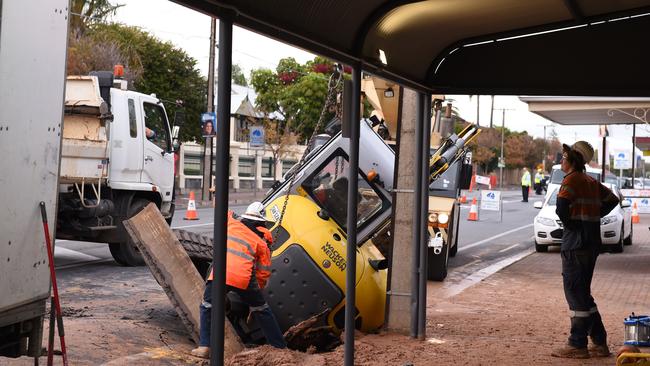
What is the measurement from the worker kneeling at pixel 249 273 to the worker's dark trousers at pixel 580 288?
104 inches

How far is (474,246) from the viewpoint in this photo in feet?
70.9

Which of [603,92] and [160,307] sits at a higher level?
[603,92]

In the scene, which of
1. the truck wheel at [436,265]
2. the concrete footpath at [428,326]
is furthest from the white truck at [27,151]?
the truck wheel at [436,265]

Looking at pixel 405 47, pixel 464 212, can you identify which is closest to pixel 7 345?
pixel 405 47

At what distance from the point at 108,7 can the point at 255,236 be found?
31.9m

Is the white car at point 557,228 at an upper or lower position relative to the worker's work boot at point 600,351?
upper

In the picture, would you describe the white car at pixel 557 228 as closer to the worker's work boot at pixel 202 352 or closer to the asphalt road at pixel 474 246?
the asphalt road at pixel 474 246

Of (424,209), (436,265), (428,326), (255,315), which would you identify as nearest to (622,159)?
(436,265)

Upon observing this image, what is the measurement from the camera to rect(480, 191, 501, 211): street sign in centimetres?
3097

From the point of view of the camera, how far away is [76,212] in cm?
1316

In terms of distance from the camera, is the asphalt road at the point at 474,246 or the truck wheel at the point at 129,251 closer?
the truck wheel at the point at 129,251

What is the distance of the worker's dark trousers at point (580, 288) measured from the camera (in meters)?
7.79

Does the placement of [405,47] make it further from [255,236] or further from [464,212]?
[464,212]

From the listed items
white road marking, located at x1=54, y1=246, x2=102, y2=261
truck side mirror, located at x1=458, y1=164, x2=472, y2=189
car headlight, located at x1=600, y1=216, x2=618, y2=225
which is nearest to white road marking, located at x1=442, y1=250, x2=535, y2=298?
truck side mirror, located at x1=458, y1=164, x2=472, y2=189
